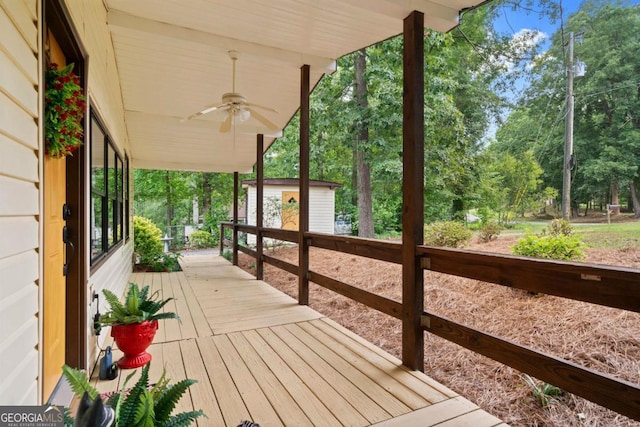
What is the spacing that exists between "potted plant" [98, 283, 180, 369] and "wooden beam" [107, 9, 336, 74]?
2545mm

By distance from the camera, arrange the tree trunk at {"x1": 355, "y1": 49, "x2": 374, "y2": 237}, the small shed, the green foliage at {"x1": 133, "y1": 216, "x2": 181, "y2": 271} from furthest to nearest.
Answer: the small shed → the tree trunk at {"x1": 355, "y1": 49, "x2": 374, "y2": 237} → the green foliage at {"x1": 133, "y1": 216, "x2": 181, "y2": 271}

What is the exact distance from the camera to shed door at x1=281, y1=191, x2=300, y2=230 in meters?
11.2

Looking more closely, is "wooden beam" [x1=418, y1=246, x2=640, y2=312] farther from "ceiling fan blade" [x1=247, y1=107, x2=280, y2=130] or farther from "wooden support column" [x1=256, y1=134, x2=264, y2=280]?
"wooden support column" [x1=256, y1=134, x2=264, y2=280]

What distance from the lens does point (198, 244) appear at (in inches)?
569

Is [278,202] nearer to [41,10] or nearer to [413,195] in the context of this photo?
[413,195]

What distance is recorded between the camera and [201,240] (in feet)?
46.6

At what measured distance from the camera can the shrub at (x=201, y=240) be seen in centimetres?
1408

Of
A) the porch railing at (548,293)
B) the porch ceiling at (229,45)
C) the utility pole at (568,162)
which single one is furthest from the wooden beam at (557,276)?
the utility pole at (568,162)

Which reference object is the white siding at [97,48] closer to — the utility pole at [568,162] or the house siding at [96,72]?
the house siding at [96,72]

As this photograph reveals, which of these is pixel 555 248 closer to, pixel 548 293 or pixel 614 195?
pixel 548 293

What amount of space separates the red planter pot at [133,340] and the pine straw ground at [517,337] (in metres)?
2.13

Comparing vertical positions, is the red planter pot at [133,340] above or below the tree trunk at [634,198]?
below

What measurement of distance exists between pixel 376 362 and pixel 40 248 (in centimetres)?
213

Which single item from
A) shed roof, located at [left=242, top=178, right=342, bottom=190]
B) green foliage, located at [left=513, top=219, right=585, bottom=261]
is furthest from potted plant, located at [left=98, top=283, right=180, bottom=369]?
shed roof, located at [left=242, top=178, right=342, bottom=190]
